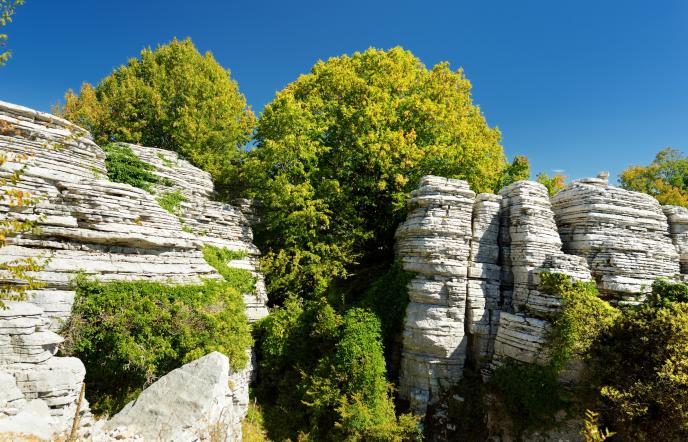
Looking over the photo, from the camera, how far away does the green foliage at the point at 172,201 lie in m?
12.9

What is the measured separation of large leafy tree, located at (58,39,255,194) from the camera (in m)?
18.0

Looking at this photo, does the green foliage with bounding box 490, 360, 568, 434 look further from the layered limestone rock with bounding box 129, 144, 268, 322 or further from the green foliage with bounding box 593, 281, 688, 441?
the layered limestone rock with bounding box 129, 144, 268, 322

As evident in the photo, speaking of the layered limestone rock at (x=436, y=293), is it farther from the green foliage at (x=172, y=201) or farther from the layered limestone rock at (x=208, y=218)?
the green foliage at (x=172, y=201)

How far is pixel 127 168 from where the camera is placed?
42.3 ft

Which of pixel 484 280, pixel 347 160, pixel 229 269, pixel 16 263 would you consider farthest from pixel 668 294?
pixel 16 263

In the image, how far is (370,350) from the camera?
11453 mm

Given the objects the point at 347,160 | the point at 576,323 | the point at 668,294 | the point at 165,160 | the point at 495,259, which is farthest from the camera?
the point at 347,160

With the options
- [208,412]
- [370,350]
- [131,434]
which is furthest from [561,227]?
[131,434]

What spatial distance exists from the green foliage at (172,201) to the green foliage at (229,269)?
1.90 metres

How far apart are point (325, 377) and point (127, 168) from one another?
11026 millimetres

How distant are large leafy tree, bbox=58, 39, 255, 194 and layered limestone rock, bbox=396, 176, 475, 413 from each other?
10304 mm

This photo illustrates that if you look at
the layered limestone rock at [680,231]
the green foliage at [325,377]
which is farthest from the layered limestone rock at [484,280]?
the layered limestone rock at [680,231]

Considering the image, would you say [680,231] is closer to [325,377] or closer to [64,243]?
[325,377]

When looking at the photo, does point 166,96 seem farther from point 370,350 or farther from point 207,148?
point 370,350
